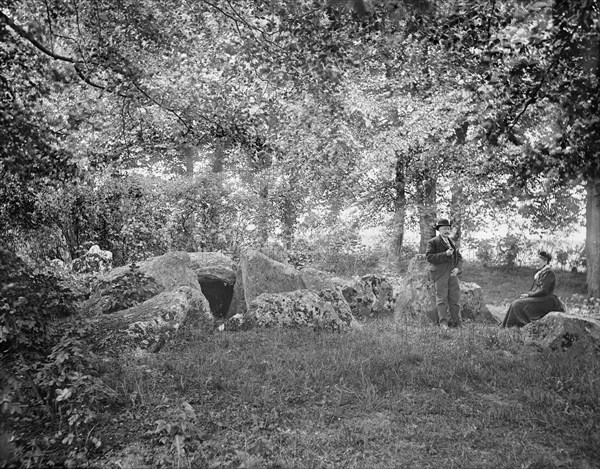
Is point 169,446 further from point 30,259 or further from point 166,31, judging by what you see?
point 30,259

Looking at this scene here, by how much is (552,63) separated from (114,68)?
203 inches

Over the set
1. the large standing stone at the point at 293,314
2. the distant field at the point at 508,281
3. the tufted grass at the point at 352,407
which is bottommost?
the distant field at the point at 508,281

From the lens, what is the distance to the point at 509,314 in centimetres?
1041

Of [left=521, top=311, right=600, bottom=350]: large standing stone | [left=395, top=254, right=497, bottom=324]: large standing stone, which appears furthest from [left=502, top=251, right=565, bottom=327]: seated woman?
[left=521, top=311, right=600, bottom=350]: large standing stone

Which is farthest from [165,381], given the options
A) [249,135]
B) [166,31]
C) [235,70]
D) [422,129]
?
[422,129]

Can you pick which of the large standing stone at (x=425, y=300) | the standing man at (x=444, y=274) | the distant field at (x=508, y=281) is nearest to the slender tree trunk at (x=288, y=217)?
the large standing stone at (x=425, y=300)

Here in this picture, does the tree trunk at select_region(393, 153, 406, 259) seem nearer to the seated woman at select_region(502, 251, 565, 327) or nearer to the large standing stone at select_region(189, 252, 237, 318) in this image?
the seated woman at select_region(502, 251, 565, 327)

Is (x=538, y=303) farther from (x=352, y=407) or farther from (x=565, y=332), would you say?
(x=352, y=407)

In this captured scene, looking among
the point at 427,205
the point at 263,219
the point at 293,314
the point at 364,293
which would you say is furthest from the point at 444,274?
the point at 427,205

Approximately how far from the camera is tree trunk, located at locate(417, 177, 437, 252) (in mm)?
19859

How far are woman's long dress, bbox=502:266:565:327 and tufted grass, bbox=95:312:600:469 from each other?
11.3 ft

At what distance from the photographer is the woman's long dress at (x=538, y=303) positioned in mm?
10188

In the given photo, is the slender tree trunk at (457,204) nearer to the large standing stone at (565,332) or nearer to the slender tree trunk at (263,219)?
the slender tree trunk at (263,219)

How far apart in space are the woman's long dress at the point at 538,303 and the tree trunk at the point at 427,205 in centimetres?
962
